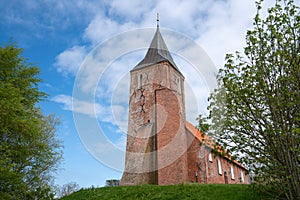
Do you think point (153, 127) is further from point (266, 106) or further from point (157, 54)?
point (266, 106)

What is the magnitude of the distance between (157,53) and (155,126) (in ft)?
32.3

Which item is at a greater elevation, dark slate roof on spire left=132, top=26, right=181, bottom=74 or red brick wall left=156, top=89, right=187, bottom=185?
dark slate roof on spire left=132, top=26, right=181, bottom=74

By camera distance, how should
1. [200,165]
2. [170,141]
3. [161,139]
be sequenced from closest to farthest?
[170,141]
[161,139]
[200,165]

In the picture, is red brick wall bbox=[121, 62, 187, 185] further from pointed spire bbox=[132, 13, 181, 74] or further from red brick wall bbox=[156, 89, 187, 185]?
pointed spire bbox=[132, 13, 181, 74]

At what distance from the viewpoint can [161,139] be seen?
22.7 m

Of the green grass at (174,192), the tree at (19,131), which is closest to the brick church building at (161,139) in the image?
the green grass at (174,192)

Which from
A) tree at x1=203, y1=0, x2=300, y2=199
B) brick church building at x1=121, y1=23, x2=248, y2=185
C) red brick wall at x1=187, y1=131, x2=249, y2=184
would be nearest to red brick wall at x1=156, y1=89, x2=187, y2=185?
brick church building at x1=121, y1=23, x2=248, y2=185

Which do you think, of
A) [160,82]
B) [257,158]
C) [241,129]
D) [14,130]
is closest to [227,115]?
[241,129]

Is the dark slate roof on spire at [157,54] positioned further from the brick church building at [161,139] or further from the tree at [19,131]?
the tree at [19,131]

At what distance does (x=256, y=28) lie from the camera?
27.9ft

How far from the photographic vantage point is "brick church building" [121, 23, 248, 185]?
21.9 m

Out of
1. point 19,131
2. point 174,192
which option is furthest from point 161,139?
point 19,131

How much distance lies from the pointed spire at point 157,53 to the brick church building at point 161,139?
14 centimetres

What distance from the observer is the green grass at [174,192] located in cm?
1294
